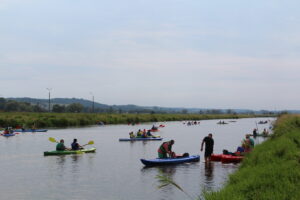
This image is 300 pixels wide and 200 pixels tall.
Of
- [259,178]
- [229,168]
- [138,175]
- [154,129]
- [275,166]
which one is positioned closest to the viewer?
[259,178]

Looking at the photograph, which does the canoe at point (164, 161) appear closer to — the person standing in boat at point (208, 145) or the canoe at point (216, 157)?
the person standing in boat at point (208, 145)

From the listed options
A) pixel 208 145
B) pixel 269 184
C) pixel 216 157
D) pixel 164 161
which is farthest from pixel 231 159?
pixel 269 184

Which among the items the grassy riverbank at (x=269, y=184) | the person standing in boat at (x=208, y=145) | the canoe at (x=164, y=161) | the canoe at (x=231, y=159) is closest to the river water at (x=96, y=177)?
the canoe at (x=164, y=161)

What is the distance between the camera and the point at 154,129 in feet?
184

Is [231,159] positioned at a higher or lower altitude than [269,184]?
lower

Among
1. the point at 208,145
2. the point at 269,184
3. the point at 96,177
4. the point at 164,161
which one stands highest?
the point at 208,145

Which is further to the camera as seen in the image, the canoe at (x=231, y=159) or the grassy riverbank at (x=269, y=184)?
the canoe at (x=231, y=159)

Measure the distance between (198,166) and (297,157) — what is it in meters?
9.37

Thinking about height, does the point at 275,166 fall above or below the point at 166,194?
above

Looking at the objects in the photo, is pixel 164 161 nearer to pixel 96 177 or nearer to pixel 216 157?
pixel 216 157

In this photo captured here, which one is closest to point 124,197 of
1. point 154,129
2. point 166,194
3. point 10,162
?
point 166,194

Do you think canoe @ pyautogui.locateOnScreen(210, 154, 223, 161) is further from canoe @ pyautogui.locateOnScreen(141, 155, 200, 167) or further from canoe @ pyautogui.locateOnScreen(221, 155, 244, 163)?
canoe @ pyautogui.locateOnScreen(141, 155, 200, 167)

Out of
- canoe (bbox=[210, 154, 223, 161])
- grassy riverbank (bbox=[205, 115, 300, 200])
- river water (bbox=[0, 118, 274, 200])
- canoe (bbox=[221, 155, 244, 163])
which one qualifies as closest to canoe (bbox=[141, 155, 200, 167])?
river water (bbox=[0, 118, 274, 200])

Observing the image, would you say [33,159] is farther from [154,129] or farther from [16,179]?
[154,129]
